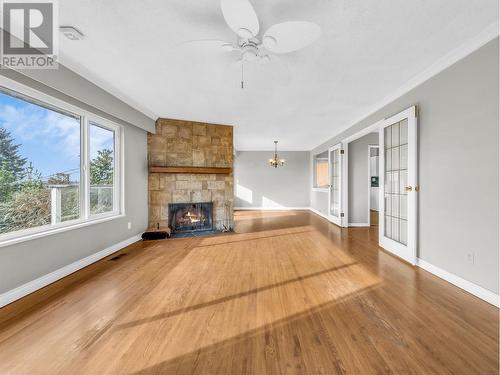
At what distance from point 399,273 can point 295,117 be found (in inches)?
133

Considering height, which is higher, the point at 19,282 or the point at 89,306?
the point at 19,282

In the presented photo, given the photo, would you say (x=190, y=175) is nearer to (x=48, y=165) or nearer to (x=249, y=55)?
(x=48, y=165)

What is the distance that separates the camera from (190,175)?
189 inches

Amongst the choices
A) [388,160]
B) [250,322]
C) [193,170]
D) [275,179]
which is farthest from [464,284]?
[275,179]

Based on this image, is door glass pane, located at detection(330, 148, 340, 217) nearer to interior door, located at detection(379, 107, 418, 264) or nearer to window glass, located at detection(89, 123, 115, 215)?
interior door, located at detection(379, 107, 418, 264)

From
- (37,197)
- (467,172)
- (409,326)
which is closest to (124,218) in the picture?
(37,197)

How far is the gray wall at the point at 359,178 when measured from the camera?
5.61 metres

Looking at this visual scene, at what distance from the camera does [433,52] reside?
88.8 inches

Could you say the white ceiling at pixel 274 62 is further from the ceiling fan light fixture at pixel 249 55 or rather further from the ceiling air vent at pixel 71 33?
the ceiling fan light fixture at pixel 249 55

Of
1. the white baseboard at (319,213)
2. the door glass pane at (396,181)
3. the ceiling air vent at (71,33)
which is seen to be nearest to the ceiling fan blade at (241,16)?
the ceiling air vent at (71,33)

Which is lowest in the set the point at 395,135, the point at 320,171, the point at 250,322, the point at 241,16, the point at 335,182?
the point at 250,322

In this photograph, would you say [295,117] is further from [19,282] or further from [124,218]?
[19,282]

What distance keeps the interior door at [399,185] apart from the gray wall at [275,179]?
516 cm

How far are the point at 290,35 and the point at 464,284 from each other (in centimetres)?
301
